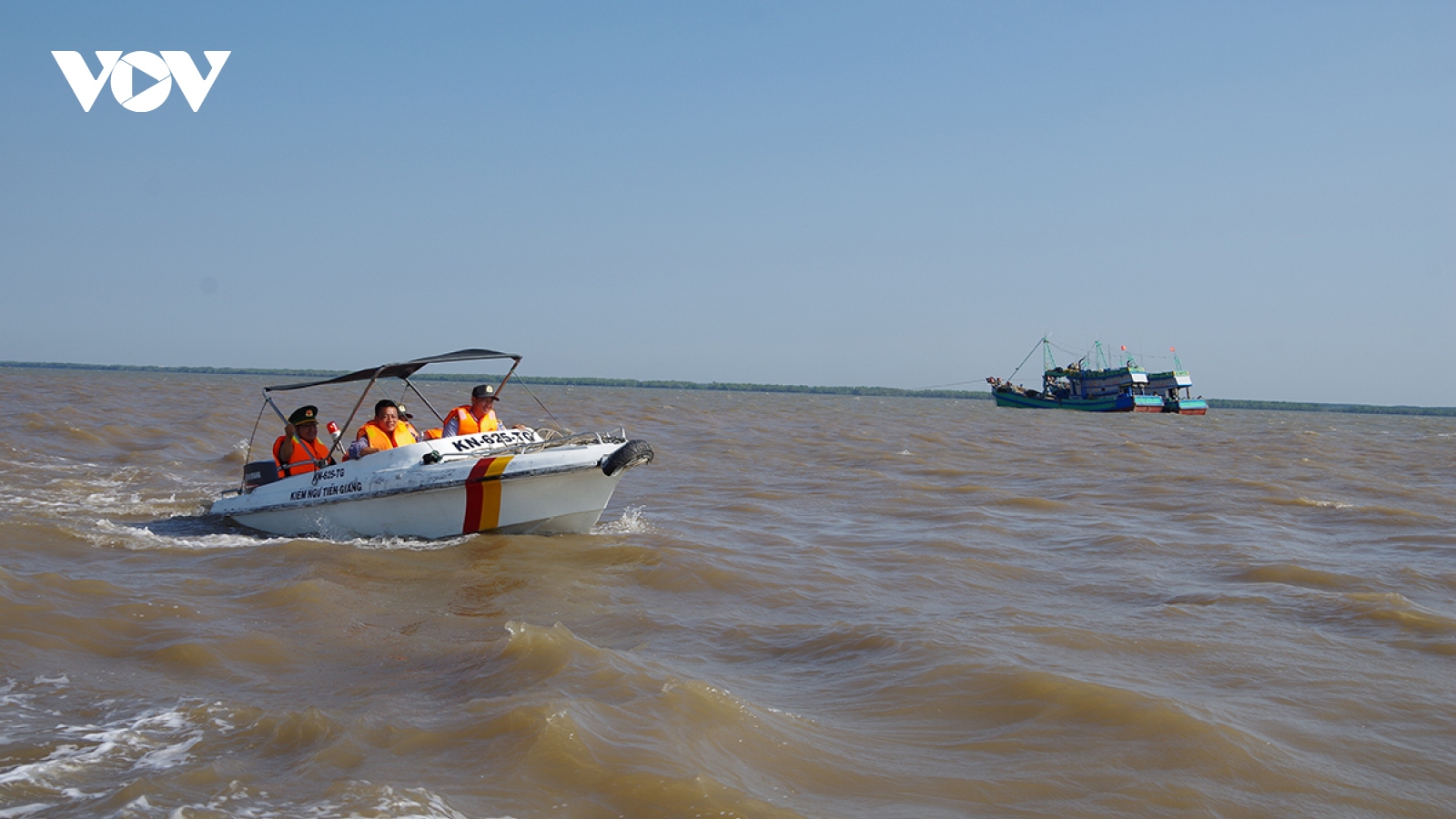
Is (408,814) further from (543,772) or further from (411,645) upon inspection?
(411,645)

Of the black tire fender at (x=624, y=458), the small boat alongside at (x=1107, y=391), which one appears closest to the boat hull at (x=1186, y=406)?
the small boat alongside at (x=1107, y=391)

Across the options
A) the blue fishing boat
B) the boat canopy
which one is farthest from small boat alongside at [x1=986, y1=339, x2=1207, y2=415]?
the boat canopy

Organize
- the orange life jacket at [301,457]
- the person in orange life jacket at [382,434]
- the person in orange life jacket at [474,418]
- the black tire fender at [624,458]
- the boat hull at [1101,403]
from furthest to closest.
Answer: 1. the boat hull at [1101,403]
2. the orange life jacket at [301,457]
3. the person in orange life jacket at [474,418]
4. the person in orange life jacket at [382,434]
5. the black tire fender at [624,458]

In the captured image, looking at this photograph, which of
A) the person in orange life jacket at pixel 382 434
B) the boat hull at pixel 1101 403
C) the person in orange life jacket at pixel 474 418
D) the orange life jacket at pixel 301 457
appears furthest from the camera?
the boat hull at pixel 1101 403

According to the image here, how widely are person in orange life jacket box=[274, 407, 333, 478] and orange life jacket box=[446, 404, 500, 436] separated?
1.54 metres

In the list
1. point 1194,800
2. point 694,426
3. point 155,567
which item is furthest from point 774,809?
point 694,426

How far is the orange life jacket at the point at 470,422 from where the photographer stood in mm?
10812

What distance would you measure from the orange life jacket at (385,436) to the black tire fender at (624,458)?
7.33 feet

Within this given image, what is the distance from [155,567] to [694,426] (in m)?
23.0

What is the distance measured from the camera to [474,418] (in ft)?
36.2

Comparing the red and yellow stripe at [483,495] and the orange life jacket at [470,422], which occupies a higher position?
the orange life jacket at [470,422]

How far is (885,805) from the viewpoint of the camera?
13.7 feet

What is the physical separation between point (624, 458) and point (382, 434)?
2739 millimetres

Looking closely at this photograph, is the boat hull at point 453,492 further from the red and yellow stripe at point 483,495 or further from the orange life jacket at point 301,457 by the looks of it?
the orange life jacket at point 301,457
